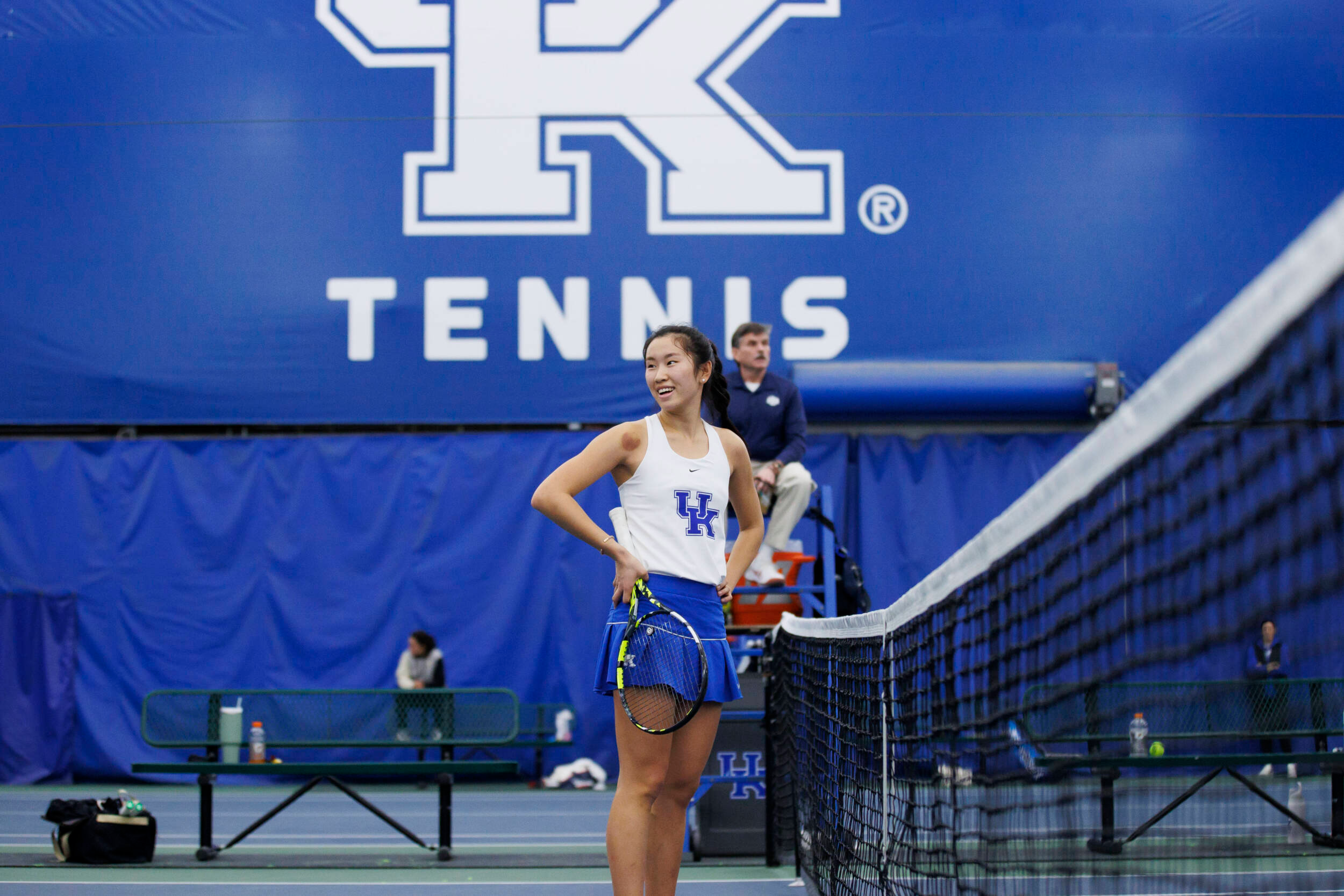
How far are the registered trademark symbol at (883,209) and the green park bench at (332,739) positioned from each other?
605cm

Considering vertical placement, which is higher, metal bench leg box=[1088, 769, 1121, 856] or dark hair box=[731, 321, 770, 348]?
dark hair box=[731, 321, 770, 348]

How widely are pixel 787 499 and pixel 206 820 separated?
3.42 metres

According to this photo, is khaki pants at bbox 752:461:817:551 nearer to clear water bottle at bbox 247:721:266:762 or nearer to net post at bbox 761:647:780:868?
net post at bbox 761:647:780:868

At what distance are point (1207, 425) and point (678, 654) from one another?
1.61m

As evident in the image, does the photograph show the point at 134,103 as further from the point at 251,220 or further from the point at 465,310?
the point at 465,310

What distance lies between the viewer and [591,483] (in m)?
3.04

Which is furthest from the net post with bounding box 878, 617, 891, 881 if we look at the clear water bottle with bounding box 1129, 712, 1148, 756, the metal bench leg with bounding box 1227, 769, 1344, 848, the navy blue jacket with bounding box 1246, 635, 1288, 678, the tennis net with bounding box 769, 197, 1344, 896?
the navy blue jacket with bounding box 1246, 635, 1288, 678

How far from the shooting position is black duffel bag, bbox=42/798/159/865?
19.7 feet

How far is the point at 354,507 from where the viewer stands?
1125cm

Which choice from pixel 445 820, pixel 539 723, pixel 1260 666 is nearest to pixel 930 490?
pixel 1260 666

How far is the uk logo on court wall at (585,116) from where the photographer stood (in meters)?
11.5

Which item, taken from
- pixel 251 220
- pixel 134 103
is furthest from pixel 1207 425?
pixel 134 103

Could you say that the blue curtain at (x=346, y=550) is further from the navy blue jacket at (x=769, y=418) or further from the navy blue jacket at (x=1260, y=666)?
the navy blue jacket at (x=769, y=418)

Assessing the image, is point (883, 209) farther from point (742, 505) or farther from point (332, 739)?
point (742, 505)
